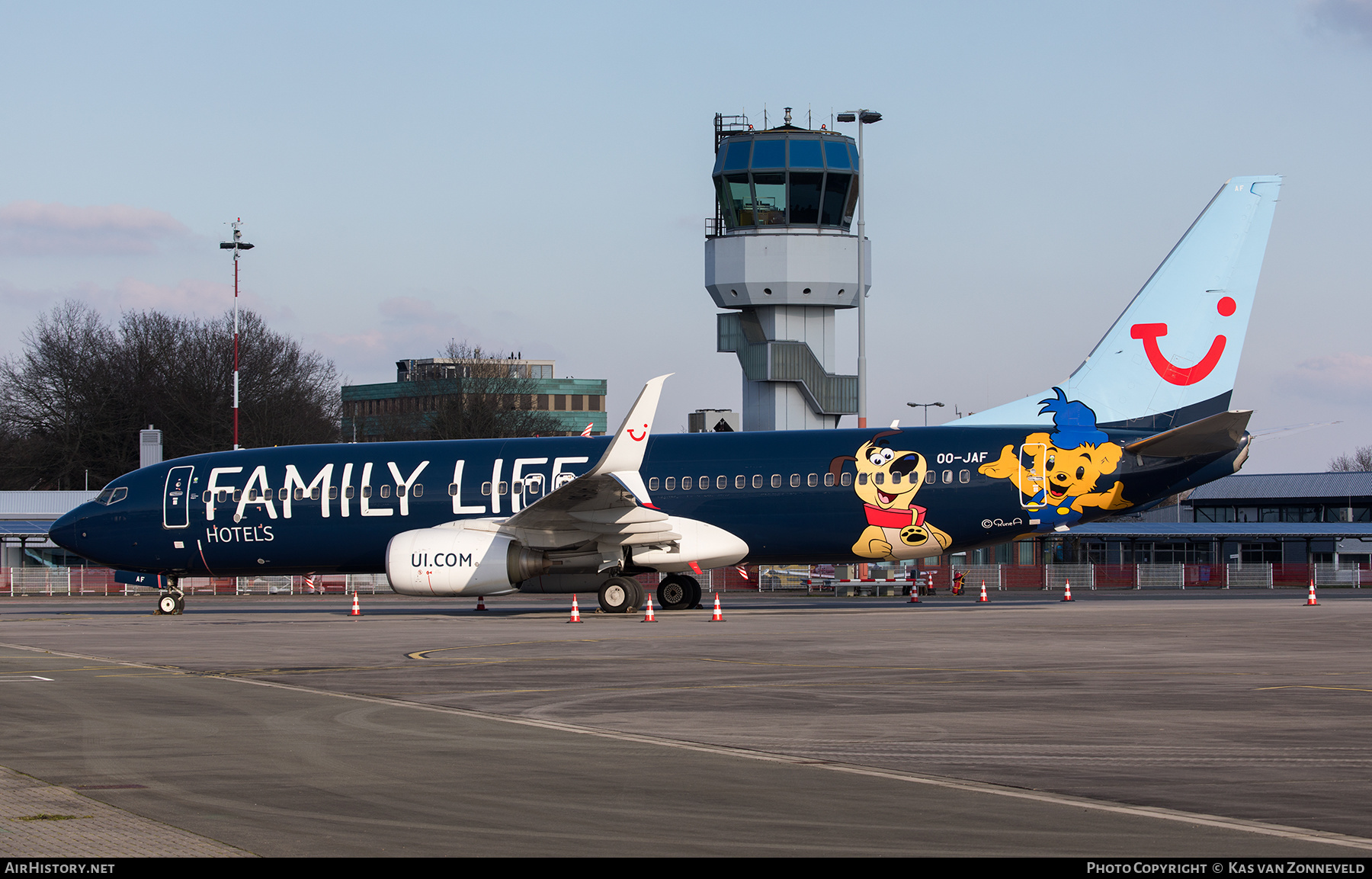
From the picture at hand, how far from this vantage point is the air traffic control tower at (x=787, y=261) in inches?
2356

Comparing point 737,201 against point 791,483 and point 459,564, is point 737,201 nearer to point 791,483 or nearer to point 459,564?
point 791,483

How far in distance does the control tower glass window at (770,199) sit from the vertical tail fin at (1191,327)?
33876 millimetres

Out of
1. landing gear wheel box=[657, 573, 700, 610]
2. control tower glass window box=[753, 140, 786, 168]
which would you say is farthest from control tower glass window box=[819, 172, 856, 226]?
landing gear wheel box=[657, 573, 700, 610]

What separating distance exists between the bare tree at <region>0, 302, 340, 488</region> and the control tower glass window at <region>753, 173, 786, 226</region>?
103 ft

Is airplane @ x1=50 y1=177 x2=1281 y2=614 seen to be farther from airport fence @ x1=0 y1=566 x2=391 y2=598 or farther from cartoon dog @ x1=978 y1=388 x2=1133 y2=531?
airport fence @ x1=0 y1=566 x2=391 y2=598

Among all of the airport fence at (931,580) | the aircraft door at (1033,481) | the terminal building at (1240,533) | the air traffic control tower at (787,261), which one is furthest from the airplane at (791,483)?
the air traffic control tower at (787,261)

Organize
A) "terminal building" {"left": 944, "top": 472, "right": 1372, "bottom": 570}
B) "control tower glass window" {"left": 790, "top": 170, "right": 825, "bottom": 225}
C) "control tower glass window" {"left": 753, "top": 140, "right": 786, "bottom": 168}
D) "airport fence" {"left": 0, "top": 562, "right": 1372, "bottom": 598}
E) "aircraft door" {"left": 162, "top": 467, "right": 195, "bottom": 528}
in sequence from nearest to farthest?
"aircraft door" {"left": 162, "top": 467, "right": 195, "bottom": 528} → "airport fence" {"left": 0, "top": 562, "right": 1372, "bottom": 598} → "control tower glass window" {"left": 753, "top": 140, "right": 786, "bottom": 168} → "control tower glass window" {"left": 790, "top": 170, "right": 825, "bottom": 225} → "terminal building" {"left": 944, "top": 472, "right": 1372, "bottom": 570}

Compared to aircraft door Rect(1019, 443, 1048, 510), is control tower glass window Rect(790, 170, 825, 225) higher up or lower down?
higher up

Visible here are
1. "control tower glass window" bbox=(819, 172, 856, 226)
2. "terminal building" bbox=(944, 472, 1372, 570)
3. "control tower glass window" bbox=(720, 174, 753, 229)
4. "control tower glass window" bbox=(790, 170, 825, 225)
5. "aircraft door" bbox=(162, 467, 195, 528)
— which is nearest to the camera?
"aircraft door" bbox=(162, 467, 195, 528)

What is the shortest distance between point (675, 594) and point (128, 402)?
56253mm

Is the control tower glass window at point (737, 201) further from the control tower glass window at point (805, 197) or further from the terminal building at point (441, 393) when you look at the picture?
the terminal building at point (441, 393)

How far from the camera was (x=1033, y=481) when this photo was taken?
26406 mm

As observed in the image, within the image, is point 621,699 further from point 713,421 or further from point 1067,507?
point 713,421

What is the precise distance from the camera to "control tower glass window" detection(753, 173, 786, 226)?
197ft
